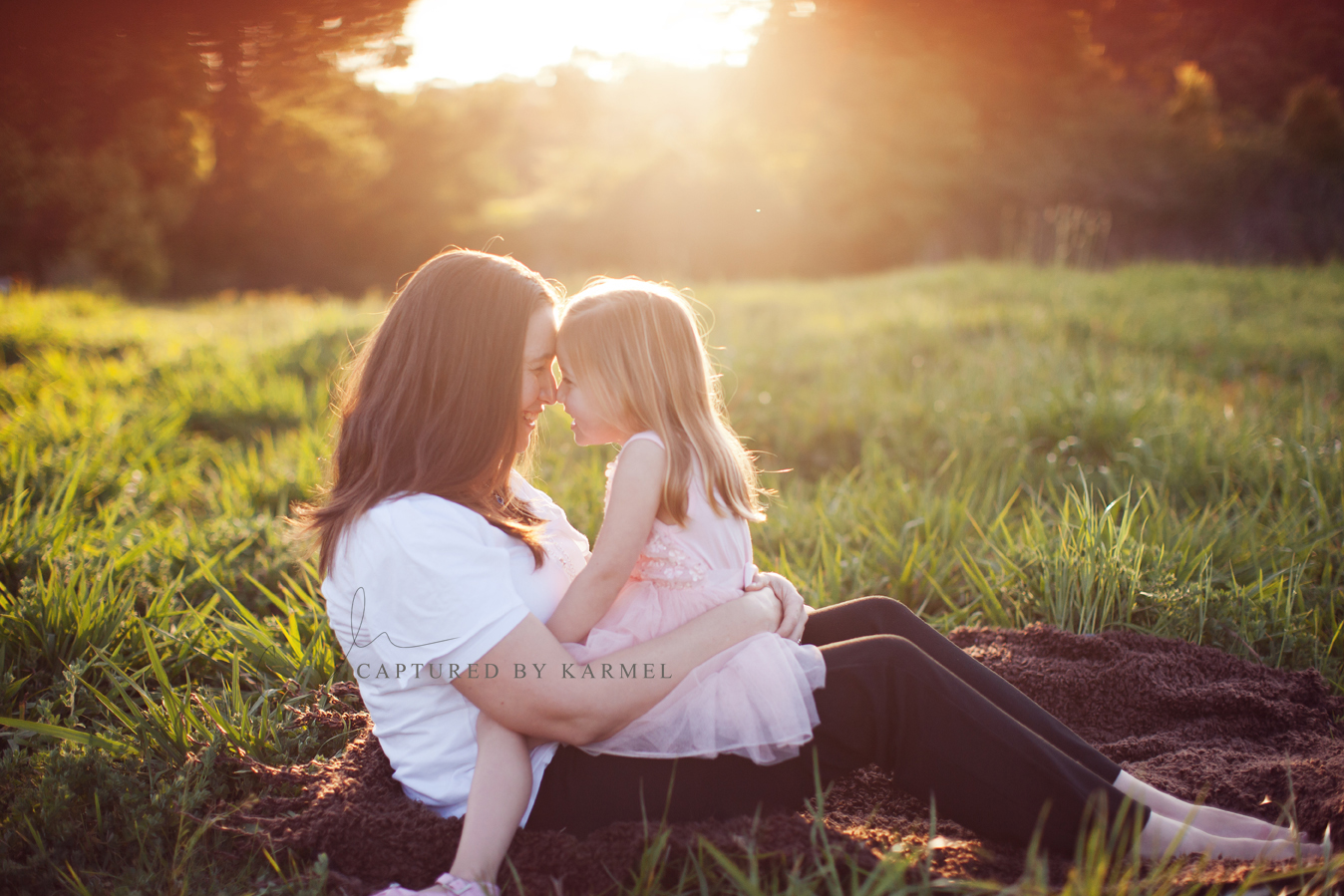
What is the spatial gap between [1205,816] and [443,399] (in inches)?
72.9

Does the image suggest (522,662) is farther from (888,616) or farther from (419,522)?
(888,616)

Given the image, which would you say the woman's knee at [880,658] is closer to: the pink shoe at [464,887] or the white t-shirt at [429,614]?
the white t-shirt at [429,614]

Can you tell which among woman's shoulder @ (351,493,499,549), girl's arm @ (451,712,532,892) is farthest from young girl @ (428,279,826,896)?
woman's shoulder @ (351,493,499,549)

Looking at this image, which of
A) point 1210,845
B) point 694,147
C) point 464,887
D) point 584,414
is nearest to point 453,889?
point 464,887

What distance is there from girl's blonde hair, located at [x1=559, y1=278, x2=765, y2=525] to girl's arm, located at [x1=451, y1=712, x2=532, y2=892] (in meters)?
0.69

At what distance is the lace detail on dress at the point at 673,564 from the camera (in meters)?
1.84

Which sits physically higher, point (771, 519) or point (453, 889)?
point (453, 889)

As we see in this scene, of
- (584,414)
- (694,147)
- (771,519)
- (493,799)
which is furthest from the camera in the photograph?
(694,147)

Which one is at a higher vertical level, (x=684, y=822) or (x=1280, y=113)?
(x=1280, y=113)

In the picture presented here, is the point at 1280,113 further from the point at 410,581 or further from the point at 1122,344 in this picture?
the point at 410,581

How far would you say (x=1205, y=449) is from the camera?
12.0 ft

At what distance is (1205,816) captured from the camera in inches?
64.3

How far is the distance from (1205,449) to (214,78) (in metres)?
4.11

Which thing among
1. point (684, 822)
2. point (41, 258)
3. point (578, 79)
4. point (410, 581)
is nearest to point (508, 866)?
point (684, 822)
